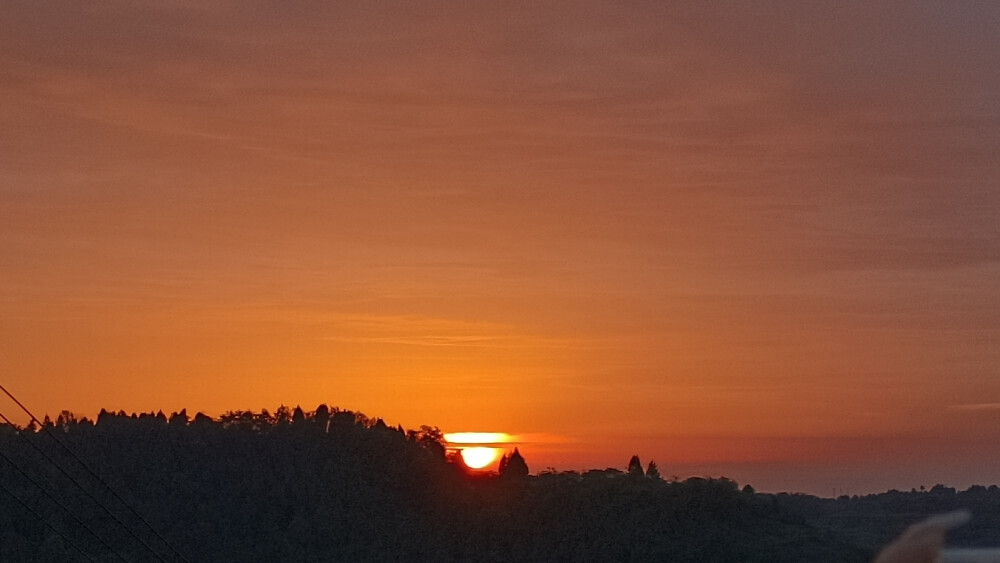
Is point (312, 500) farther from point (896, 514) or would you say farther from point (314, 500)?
point (896, 514)

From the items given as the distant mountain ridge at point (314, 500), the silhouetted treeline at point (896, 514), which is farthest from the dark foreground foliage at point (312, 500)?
the silhouetted treeline at point (896, 514)

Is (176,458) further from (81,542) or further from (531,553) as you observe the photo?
(531,553)

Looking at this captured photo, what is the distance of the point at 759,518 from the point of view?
138 m

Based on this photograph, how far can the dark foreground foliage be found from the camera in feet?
508

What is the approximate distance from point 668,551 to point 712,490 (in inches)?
328

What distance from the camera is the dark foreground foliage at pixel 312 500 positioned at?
154750 millimetres

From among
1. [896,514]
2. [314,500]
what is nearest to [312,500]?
[314,500]

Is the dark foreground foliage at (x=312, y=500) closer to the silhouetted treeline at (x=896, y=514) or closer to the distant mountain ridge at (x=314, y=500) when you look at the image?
the distant mountain ridge at (x=314, y=500)

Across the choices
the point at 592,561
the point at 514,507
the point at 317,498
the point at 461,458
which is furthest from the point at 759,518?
the point at 317,498

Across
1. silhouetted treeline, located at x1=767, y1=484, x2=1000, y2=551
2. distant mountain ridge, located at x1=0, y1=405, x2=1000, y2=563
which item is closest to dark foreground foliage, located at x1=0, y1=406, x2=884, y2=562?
distant mountain ridge, located at x1=0, y1=405, x2=1000, y2=563

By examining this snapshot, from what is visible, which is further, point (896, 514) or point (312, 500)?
point (312, 500)

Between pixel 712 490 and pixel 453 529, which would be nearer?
pixel 712 490

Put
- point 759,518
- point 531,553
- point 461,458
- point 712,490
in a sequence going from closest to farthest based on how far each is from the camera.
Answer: point 759,518 < point 712,490 < point 531,553 < point 461,458

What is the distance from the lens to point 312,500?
6777 inches
